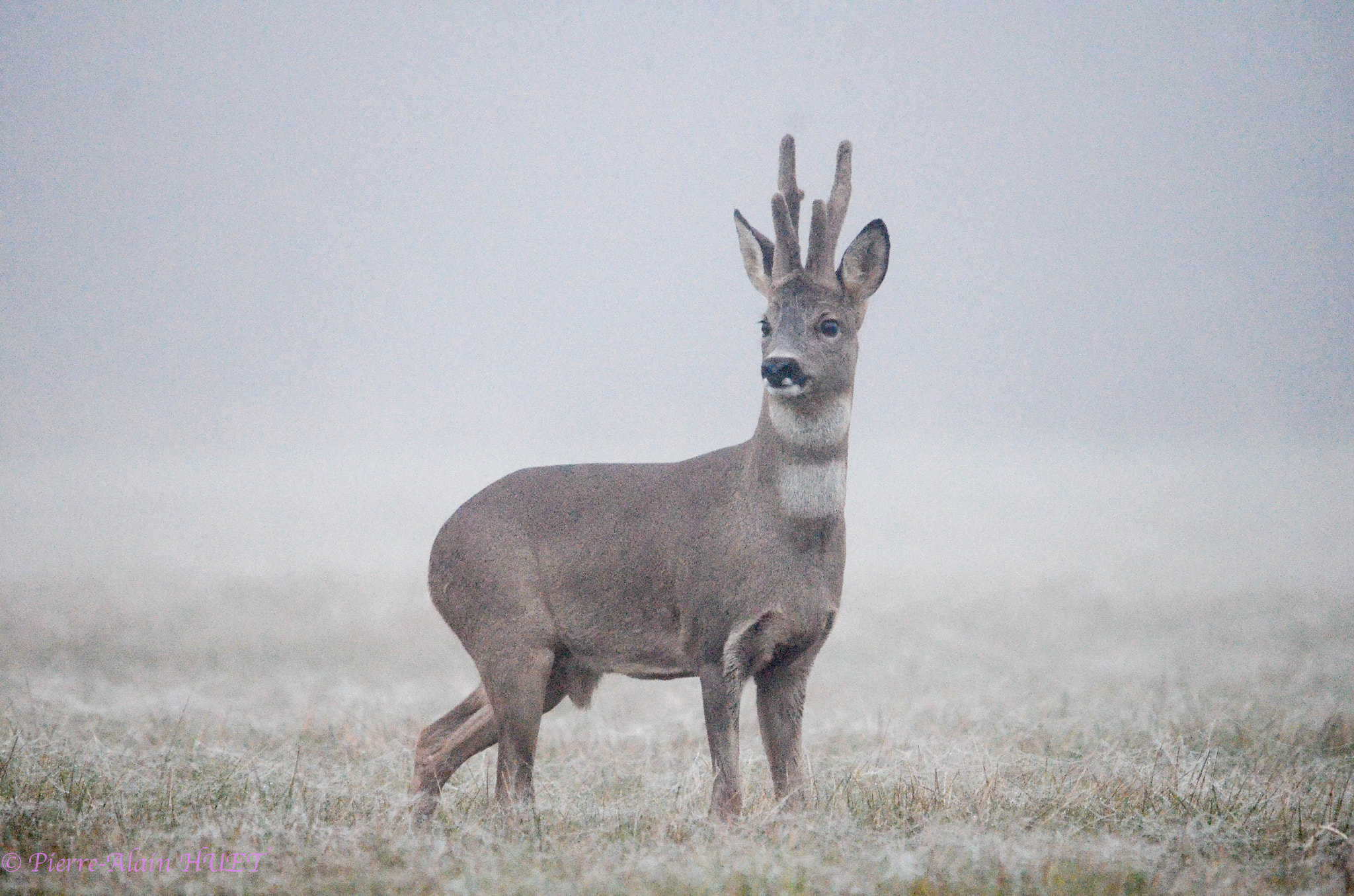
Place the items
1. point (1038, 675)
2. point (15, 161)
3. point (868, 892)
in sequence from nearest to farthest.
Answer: point (868, 892), point (1038, 675), point (15, 161)

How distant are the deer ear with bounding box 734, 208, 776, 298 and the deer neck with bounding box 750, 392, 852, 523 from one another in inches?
35.0

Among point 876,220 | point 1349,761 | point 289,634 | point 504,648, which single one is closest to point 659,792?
point 504,648

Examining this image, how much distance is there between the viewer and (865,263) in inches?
282

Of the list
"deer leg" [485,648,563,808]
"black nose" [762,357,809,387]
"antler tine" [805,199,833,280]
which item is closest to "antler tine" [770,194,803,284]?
"antler tine" [805,199,833,280]

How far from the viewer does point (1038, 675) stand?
14.7 metres

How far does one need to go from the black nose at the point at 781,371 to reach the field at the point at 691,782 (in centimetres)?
234

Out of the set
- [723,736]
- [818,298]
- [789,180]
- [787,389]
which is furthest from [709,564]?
[789,180]

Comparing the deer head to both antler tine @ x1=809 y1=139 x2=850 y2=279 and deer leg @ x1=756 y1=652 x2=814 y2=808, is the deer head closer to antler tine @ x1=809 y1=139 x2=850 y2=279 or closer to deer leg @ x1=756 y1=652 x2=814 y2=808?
antler tine @ x1=809 y1=139 x2=850 y2=279

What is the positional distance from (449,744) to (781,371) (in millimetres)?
3094

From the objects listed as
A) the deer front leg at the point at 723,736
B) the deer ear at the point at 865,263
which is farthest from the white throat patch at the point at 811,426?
the deer front leg at the point at 723,736

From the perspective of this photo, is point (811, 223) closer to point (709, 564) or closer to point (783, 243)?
point (783, 243)

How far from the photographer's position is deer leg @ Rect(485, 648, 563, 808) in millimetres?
7000

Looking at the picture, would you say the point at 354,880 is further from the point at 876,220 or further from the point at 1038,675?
the point at 1038,675

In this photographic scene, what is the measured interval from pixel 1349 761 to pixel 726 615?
5.02 meters
